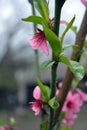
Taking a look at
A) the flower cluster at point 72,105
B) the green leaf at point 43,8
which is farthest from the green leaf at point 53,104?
the flower cluster at point 72,105

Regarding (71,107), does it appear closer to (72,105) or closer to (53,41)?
(72,105)

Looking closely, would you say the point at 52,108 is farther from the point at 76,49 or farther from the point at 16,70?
the point at 16,70

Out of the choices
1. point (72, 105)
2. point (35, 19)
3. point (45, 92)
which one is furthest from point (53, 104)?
point (72, 105)

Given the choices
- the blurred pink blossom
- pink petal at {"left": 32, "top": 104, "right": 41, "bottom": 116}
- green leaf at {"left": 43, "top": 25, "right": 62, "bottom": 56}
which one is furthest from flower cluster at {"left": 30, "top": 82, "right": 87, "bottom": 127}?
green leaf at {"left": 43, "top": 25, "right": 62, "bottom": 56}

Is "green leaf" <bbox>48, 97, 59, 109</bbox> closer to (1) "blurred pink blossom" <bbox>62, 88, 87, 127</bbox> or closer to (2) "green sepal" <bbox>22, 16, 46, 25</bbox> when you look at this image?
(2) "green sepal" <bbox>22, 16, 46, 25</bbox>

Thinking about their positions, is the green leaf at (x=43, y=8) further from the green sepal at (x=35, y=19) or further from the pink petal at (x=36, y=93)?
the pink petal at (x=36, y=93)

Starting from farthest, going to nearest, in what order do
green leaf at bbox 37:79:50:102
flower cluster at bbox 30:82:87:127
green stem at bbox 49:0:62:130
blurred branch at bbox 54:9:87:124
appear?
1. flower cluster at bbox 30:82:87:127
2. blurred branch at bbox 54:9:87:124
3. green leaf at bbox 37:79:50:102
4. green stem at bbox 49:0:62:130
